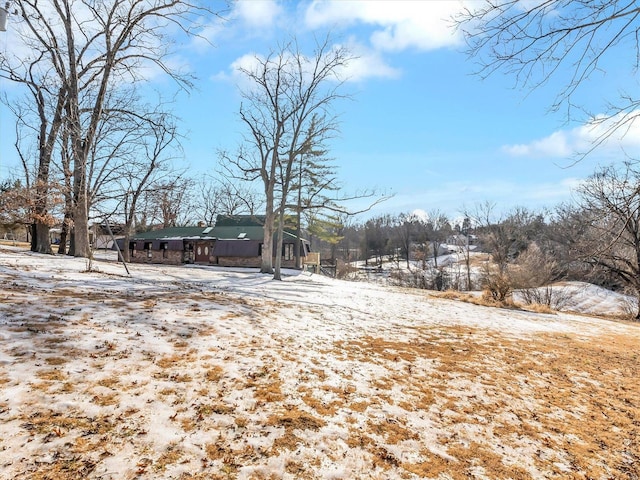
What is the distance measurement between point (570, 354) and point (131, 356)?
8452mm

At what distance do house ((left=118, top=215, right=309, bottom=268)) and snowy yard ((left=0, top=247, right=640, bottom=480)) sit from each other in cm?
2195

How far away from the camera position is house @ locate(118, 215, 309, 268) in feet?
94.3

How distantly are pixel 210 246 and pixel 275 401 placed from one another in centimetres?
2833

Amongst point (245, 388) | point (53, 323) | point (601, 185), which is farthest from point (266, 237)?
point (601, 185)

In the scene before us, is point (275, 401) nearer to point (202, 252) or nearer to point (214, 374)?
point (214, 374)

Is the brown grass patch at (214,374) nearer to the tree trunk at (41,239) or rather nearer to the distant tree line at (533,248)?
the distant tree line at (533,248)

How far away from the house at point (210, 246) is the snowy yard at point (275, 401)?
72.0ft

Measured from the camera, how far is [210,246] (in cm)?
2995

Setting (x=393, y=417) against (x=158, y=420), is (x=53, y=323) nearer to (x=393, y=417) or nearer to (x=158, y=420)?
(x=158, y=420)

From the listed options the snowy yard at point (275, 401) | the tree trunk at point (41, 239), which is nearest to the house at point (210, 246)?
the tree trunk at point (41, 239)

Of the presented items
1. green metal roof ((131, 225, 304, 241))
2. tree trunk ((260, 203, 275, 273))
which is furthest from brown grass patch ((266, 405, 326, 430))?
green metal roof ((131, 225, 304, 241))

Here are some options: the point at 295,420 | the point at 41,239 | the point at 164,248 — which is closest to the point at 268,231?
the point at 41,239

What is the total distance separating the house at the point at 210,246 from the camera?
2875 centimetres

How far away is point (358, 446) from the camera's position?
2.87 metres
